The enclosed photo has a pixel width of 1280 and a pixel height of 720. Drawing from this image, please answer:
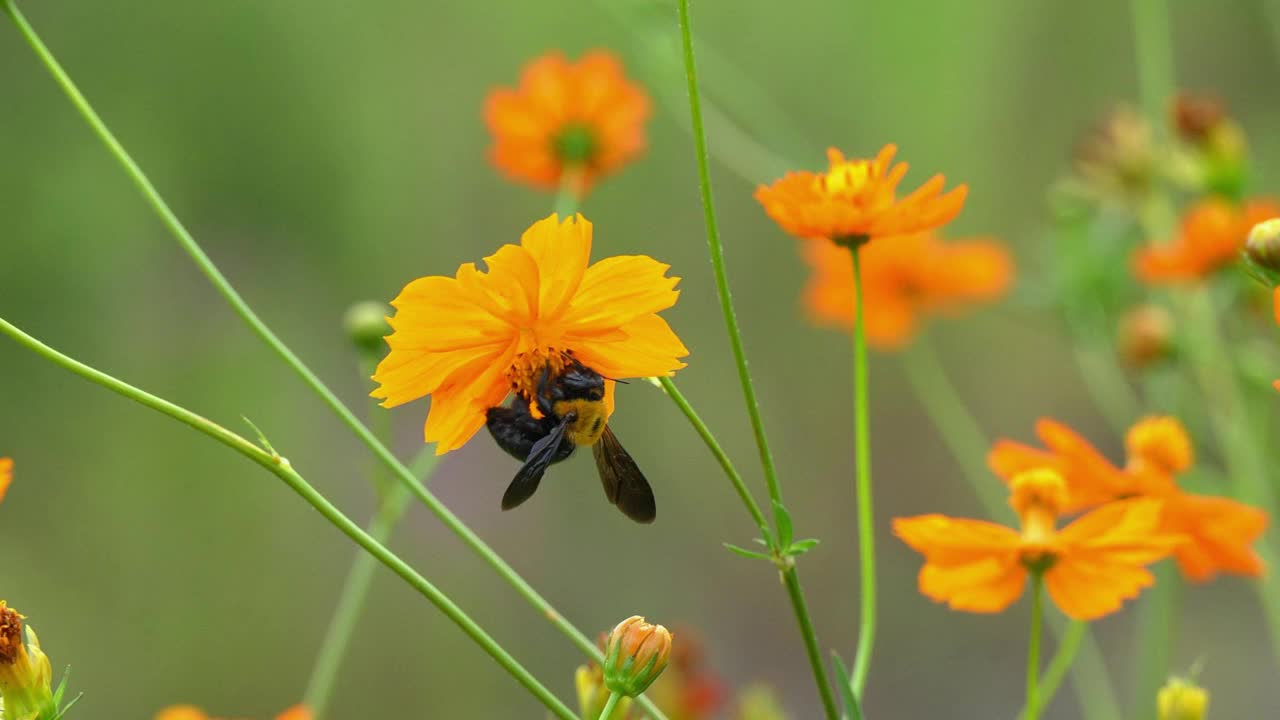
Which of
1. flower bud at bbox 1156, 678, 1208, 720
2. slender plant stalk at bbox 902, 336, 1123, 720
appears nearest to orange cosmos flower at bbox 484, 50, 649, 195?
slender plant stalk at bbox 902, 336, 1123, 720

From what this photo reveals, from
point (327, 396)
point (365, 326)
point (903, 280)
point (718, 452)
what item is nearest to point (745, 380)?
point (718, 452)

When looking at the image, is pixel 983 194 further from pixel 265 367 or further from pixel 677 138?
pixel 265 367

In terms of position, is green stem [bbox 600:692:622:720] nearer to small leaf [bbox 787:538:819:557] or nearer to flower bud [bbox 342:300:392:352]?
small leaf [bbox 787:538:819:557]

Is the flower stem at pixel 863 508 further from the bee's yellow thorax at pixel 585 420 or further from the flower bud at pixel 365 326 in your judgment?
the flower bud at pixel 365 326

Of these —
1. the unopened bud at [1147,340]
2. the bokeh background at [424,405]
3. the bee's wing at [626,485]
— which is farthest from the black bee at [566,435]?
the bokeh background at [424,405]

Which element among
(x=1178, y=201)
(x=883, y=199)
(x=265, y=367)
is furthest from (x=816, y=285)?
(x=265, y=367)

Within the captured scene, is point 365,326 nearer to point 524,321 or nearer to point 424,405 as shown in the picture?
point 524,321
